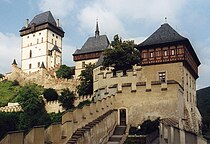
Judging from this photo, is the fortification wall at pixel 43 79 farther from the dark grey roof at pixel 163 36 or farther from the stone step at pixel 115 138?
the stone step at pixel 115 138

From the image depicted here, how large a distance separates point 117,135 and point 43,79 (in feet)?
169

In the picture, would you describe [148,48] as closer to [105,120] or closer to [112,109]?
[112,109]

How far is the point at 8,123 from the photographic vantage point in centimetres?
5072

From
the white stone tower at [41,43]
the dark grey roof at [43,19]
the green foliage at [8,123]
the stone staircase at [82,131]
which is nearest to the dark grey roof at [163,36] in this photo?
the stone staircase at [82,131]

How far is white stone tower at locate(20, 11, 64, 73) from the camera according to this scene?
94.2m

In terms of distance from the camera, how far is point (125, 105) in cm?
3039

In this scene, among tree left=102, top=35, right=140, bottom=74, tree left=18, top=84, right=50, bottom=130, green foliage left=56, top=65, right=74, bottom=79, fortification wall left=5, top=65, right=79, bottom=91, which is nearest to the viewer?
tree left=102, top=35, right=140, bottom=74

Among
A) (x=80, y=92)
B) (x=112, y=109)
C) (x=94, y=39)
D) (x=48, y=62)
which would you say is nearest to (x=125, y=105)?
(x=112, y=109)

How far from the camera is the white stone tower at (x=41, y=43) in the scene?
309 feet

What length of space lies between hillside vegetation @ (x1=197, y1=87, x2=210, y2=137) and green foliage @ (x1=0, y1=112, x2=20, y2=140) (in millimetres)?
25913

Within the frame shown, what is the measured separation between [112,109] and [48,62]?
6451 centimetres

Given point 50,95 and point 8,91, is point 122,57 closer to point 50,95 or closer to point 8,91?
point 50,95

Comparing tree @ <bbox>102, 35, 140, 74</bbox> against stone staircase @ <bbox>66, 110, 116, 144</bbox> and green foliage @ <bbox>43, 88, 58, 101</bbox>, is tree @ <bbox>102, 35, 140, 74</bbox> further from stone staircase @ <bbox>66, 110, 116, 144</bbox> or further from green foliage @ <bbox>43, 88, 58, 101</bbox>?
green foliage @ <bbox>43, 88, 58, 101</bbox>

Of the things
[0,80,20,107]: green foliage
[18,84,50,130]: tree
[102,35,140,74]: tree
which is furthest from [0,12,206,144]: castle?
[0,80,20,107]: green foliage
